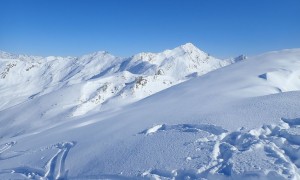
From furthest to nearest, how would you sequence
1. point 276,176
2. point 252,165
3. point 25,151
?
point 25,151
point 252,165
point 276,176

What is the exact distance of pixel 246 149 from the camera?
11.1 m

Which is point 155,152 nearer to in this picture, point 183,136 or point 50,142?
point 183,136

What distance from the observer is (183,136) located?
13.2m

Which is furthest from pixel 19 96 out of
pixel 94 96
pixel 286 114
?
pixel 286 114

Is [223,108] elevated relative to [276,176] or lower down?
elevated

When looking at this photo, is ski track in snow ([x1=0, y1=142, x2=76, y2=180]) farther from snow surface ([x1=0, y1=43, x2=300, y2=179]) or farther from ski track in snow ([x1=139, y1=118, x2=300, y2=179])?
ski track in snow ([x1=139, y1=118, x2=300, y2=179])

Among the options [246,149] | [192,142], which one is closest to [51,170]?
[192,142]

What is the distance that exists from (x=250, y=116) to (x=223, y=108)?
1989 mm

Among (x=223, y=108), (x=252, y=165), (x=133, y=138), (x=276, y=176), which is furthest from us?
(x=223, y=108)

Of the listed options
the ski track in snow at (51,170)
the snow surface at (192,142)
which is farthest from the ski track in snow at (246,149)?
the ski track in snow at (51,170)

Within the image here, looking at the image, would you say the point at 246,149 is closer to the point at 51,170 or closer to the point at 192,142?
the point at 192,142

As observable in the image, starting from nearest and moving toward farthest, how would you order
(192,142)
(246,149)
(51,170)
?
(246,149)
(192,142)
(51,170)

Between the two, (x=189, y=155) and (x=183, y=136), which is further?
(x=183, y=136)

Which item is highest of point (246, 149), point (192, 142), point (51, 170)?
point (192, 142)
